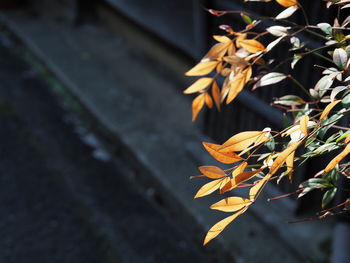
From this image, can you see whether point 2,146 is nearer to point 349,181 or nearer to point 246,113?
point 246,113

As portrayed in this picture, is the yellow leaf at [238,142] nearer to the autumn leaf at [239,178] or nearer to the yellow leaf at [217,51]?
the autumn leaf at [239,178]

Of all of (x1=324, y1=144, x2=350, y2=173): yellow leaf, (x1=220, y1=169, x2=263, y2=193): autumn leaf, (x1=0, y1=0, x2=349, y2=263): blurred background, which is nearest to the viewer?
(x1=324, y1=144, x2=350, y2=173): yellow leaf

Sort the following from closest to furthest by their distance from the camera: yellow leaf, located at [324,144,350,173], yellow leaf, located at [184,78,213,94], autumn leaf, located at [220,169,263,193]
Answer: yellow leaf, located at [324,144,350,173] < autumn leaf, located at [220,169,263,193] < yellow leaf, located at [184,78,213,94]

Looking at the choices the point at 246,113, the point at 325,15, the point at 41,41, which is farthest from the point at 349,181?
the point at 41,41

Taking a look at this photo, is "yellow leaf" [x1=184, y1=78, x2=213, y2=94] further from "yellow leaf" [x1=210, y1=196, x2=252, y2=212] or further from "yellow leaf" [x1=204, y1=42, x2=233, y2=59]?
"yellow leaf" [x1=210, y1=196, x2=252, y2=212]

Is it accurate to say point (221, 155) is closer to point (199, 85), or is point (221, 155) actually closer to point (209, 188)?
point (209, 188)

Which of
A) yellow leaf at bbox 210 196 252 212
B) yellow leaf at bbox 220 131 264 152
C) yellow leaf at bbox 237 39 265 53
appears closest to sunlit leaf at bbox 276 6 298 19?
yellow leaf at bbox 237 39 265 53

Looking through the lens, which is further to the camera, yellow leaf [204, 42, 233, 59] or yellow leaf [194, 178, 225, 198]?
yellow leaf [204, 42, 233, 59]
